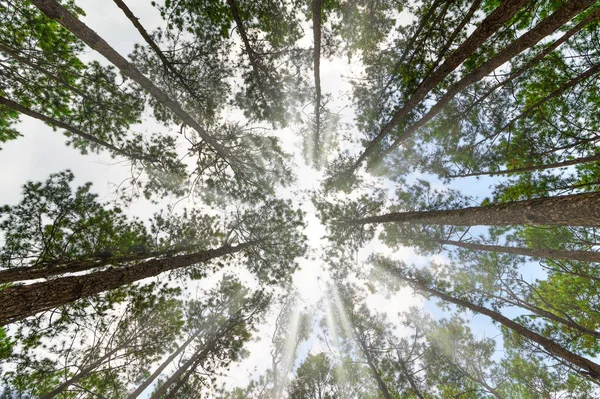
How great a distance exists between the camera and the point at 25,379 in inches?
218

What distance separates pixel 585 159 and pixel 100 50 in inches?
506

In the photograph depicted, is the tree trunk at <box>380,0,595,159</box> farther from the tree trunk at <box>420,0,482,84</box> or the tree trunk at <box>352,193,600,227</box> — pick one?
the tree trunk at <box>352,193,600,227</box>

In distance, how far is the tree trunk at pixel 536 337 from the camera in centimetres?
490

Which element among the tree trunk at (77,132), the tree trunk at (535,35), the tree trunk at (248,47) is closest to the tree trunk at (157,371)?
the tree trunk at (77,132)

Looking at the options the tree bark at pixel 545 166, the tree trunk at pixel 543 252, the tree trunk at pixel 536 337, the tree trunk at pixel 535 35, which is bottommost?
the tree trunk at pixel 536 337

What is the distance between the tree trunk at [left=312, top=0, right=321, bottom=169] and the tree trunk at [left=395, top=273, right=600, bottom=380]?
772 centimetres

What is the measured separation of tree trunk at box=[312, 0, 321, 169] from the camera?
511 cm

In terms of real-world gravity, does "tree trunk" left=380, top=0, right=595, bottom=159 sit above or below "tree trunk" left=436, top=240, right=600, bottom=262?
above

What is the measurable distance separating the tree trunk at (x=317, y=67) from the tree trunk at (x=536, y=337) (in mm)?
7720

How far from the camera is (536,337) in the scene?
226 inches

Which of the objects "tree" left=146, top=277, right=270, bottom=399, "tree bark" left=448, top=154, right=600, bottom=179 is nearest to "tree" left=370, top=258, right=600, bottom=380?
"tree bark" left=448, top=154, right=600, bottom=179

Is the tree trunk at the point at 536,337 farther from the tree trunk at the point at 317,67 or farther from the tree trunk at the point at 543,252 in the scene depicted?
the tree trunk at the point at 317,67

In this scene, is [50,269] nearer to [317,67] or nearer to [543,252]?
[317,67]

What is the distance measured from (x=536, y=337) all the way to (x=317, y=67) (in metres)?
9.97
